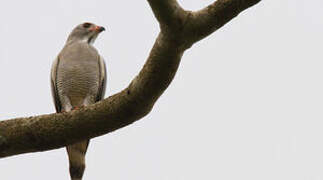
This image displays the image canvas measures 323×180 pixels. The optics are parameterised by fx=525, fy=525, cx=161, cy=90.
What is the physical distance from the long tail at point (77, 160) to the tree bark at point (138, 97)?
173cm

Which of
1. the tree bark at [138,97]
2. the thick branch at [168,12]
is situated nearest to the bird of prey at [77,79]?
the tree bark at [138,97]

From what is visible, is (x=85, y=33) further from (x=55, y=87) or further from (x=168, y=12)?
(x=168, y=12)

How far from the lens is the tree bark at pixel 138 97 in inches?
128

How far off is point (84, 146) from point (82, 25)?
2748mm

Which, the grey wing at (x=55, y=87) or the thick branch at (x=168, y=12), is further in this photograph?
the grey wing at (x=55, y=87)

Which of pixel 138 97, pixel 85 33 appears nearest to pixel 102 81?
pixel 85 33

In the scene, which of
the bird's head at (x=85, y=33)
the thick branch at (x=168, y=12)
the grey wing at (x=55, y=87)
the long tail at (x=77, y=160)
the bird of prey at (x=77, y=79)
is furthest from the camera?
the bird's head at (x=85, y=33)

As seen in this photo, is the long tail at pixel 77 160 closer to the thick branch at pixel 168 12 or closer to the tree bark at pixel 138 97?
the tree bark at pixel 138 97

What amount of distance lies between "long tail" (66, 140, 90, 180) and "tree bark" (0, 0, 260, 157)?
68.0 inches

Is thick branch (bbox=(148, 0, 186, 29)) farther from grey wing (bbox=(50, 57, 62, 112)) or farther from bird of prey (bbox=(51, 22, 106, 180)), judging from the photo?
grey wing (bbox=(50, 57, 62, 112))

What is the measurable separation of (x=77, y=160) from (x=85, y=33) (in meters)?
2.85

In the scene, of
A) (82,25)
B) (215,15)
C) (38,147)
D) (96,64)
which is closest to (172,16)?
(215,15)

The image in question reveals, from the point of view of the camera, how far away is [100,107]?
3812 millimetres

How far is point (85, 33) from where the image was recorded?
8.25 meters
